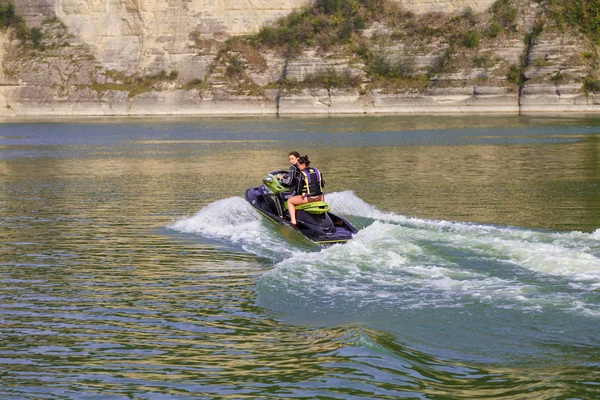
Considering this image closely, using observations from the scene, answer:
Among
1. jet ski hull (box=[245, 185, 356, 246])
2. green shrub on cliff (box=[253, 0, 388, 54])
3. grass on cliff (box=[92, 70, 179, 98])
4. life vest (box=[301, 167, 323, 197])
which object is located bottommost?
jet ski hull (box=[245, 185, 356, 246])

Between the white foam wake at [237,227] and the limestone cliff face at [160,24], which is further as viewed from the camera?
the limestone cliff face at [160,24]

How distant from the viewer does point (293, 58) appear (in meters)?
97.5

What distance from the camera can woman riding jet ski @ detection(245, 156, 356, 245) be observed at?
17.2 m

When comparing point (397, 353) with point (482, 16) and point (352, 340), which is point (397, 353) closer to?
point (352, 340)

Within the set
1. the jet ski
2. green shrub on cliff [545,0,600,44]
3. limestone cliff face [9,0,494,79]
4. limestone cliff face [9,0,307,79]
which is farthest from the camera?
limestone cliff face [9,0,307,79]

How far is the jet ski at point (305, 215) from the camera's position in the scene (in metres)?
17.1

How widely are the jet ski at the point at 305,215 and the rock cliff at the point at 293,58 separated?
7044cm

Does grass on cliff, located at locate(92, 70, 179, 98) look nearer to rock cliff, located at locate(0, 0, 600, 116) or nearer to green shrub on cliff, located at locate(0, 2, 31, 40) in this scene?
rock cliff, located at locate(0, 0, 600, 116)

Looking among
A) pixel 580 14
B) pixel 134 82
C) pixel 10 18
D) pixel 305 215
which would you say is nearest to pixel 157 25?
pixel 134 82

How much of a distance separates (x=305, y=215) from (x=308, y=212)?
0.32ft

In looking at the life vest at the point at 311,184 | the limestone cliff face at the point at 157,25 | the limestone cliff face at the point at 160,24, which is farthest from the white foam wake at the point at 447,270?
the limestone cliff face at the point at 157,25

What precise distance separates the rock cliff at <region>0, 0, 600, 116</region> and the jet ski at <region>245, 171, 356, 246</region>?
70.4 metres

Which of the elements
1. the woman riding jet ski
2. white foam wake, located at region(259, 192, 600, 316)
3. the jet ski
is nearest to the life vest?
the woman riding jet ski

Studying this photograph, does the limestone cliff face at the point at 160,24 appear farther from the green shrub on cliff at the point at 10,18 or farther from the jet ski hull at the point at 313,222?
the jet ski hull at the point at 313,222
